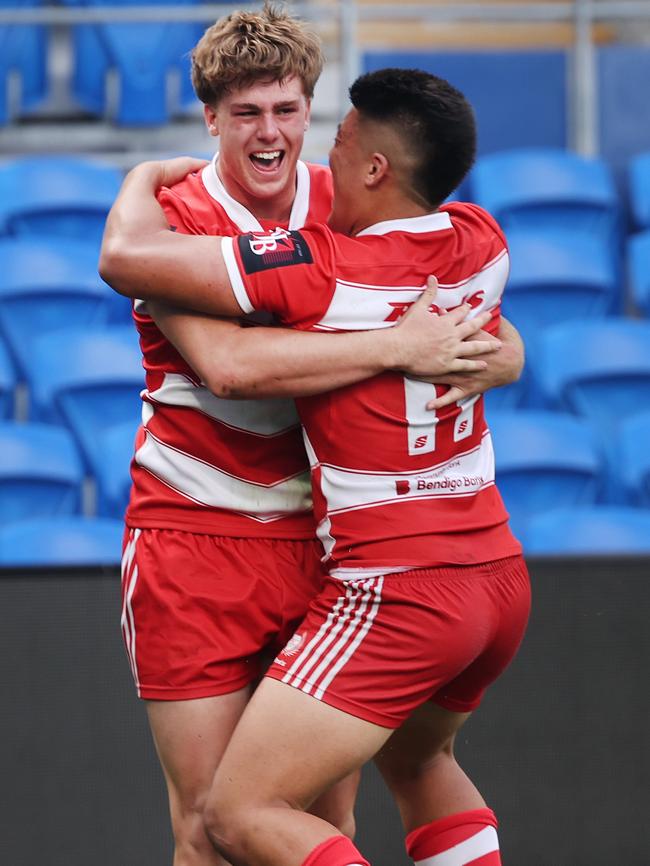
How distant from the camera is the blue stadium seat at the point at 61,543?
148 inches

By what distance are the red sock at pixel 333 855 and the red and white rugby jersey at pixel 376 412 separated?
424 mm

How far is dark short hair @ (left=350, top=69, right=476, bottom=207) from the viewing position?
199 cm

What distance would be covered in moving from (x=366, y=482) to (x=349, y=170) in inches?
20.3

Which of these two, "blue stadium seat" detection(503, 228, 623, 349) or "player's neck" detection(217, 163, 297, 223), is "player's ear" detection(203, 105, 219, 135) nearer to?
"player's neck" detection(217, 163, 297, 223)

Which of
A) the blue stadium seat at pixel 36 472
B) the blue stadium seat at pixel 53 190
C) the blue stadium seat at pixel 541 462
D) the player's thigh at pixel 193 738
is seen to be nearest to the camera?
the player's thigh at pixel 193 738

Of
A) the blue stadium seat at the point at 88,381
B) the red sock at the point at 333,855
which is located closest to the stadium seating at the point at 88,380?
the blue stadium seat at the point at 88,381

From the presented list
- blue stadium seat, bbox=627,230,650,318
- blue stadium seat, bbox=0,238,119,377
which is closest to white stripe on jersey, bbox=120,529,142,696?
blue stadium seat, bbox=0,238,119,377

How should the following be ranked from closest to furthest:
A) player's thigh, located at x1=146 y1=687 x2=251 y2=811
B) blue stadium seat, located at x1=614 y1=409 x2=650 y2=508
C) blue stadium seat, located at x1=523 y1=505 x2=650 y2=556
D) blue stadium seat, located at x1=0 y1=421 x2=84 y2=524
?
player's thigh, located at x1=146 y1=687 x2=251 y2=811 < blue stadium seat, located at x1=523 y1=505 x2=650 y2=556 < blue stadium seat, located at x1=0 y1=421 x2=84 y2=524 < blue stadium seat, located at x1=614 y1=409 x2=650 y2=508

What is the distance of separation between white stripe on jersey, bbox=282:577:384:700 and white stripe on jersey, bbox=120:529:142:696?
384 millimetres

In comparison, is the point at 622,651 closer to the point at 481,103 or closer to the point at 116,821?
the point at 116,821

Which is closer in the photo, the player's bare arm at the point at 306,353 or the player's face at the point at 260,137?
the player's bare arm at the point at 306,353

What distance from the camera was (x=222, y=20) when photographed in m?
2.22

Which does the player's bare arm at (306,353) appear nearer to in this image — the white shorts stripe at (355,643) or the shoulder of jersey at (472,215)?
the shoulder of jersey at (472,215)

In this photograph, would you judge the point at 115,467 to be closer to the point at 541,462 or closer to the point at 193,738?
the point at 541,462
